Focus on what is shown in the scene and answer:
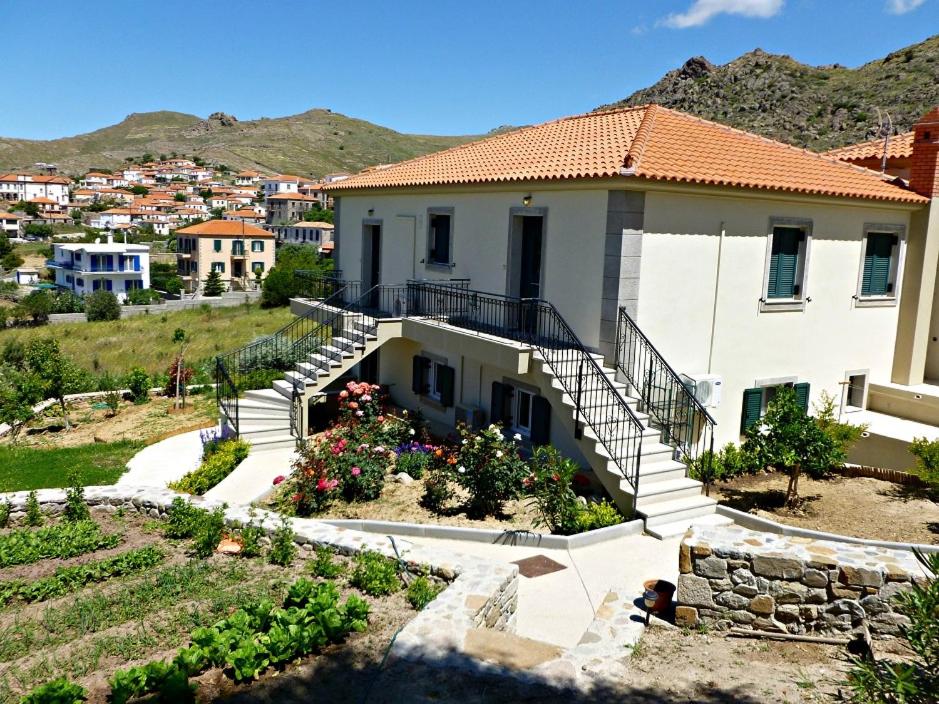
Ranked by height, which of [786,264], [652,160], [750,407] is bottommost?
[750,407]

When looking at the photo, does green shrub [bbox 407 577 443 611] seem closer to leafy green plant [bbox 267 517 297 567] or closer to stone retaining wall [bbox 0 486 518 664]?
stone retaining wall [bbox 0 486 518 664]

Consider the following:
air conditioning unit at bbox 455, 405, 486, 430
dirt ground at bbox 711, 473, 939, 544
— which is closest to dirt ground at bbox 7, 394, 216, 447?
air conditioning unit at bbox 455, 405, 486, 430

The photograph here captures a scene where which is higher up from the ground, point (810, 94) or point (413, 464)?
point (810, 94)

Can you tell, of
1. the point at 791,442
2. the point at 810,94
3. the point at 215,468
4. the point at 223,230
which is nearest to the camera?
the point at 791,442

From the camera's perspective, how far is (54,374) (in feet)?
66.4

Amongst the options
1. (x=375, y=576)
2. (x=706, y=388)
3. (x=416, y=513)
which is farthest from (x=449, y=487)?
(x=375, y=576)

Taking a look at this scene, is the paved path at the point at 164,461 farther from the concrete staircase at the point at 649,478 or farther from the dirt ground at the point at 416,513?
the concrete staircase at the point at 649,478

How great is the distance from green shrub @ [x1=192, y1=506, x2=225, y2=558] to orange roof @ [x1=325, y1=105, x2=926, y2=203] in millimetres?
7991

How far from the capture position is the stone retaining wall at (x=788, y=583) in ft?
22.5

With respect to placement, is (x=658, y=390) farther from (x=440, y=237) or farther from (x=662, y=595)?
(x=440, y=237)

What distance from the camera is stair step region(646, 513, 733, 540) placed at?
35.3 feet

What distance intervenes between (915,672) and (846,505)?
830 centimetres

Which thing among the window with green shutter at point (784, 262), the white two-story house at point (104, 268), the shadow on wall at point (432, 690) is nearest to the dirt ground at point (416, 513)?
the shadow on wall at point (432, 690)

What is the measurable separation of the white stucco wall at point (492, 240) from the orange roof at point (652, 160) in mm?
536
